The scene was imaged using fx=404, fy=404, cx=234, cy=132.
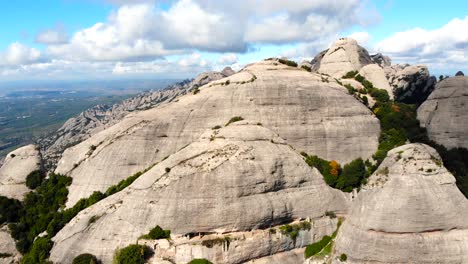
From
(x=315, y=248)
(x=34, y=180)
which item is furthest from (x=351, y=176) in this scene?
(x=34, y=180)

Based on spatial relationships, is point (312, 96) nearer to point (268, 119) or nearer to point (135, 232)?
point (268, 119)

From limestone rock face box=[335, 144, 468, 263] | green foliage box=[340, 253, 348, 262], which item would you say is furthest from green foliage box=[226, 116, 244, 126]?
green foliage box=[340, 253, 348, 262]

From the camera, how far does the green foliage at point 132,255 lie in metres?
34.5

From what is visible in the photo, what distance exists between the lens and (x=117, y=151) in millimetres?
49531

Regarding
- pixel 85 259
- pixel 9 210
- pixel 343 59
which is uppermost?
pixel 343 59

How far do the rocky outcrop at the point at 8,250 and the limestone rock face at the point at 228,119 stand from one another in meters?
7.85

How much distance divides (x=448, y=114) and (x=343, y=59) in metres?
31.5

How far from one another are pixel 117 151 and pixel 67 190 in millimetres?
7889

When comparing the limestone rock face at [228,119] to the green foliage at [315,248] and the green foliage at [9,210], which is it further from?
the green foliage at [315,248]

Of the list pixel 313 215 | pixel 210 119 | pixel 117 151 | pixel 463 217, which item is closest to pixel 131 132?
pixel 117 151

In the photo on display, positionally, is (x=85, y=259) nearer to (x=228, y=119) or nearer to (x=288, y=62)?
(x=228, y=119)

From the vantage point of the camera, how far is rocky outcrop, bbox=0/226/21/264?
45.0 meters

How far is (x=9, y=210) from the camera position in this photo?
49.3 meters

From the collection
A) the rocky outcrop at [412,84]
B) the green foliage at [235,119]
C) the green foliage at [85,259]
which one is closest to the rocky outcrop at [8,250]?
the green foliage at [85,259]
